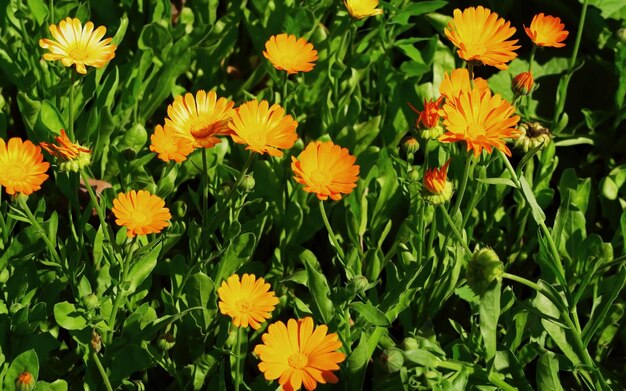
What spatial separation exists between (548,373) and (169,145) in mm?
979

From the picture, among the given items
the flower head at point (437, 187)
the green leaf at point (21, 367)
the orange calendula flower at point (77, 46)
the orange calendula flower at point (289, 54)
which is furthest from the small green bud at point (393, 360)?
the orange calendula flower at point (77, 46)

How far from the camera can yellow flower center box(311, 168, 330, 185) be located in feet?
6.01

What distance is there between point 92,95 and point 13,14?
1.26 ft

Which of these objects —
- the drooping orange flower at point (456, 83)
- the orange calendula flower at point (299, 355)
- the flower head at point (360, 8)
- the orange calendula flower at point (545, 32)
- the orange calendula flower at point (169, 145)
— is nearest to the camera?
the orange calendula flower at point (299, 355)

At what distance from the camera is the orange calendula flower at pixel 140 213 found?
1.80 metres

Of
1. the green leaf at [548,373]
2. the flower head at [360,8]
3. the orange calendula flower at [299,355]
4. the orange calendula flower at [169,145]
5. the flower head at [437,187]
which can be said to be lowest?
the green leaf at [548,373]

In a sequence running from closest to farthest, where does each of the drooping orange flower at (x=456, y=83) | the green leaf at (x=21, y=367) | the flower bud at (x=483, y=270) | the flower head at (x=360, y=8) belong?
the flower bud at (x=483, y=270) < the green leaf at (x=21, y=367) < the drooping orange flower at (x=456, y=83) < the flower head at (x=360, y=8)

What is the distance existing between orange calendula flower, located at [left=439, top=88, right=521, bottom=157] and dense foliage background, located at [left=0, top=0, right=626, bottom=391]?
111 millimetres

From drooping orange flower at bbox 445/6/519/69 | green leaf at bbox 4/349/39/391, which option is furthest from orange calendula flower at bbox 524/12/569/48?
green leaf at bbox 4/349/39/391

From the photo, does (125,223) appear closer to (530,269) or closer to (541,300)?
(541,300)

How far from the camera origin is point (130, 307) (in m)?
2.01

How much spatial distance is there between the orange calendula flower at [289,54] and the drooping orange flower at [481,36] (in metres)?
0.41

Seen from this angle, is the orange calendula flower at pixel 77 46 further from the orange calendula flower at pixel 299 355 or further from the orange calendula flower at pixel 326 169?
the orange calendula flower at pixel 299 355

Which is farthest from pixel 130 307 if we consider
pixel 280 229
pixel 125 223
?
pixel 280 229
